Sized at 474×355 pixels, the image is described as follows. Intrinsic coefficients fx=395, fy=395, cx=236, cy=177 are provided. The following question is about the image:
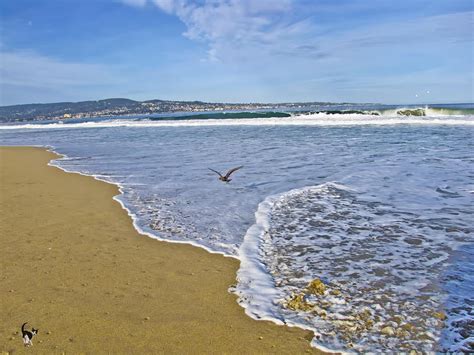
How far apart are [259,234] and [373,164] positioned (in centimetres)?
685

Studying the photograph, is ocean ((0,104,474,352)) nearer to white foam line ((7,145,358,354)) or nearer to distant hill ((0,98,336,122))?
white foam line ((7,145,358,354))

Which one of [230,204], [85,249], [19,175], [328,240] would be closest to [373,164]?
[230,204]

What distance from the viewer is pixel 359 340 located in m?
2.98

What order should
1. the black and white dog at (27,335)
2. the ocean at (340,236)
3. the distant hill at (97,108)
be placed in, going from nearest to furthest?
the black and white dog at (27,335) → the ocean at (340,236) → the distant hill at (97,108)

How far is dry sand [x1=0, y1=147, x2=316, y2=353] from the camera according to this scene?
118 inches

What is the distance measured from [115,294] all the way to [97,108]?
126 metres

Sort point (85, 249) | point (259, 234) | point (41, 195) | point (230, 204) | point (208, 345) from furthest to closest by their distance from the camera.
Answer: point (41, 195)
point (230, 204)
point (259, 234)
point (85, 249)
point (208, 345)

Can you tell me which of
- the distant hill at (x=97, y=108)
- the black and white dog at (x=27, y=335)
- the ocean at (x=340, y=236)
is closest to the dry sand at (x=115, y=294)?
the black and white dog at (x=27, y=335)

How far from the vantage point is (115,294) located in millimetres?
3789

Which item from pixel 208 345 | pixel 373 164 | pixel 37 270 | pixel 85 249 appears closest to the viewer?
pixel 208 345

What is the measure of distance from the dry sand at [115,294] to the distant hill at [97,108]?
364 ft

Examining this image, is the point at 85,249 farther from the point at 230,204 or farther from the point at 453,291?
the point at 453,291

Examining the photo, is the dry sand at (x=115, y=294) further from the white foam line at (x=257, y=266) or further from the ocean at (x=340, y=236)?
the ocean at (x=340, y=236)

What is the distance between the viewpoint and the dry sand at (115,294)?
9.85 feet
